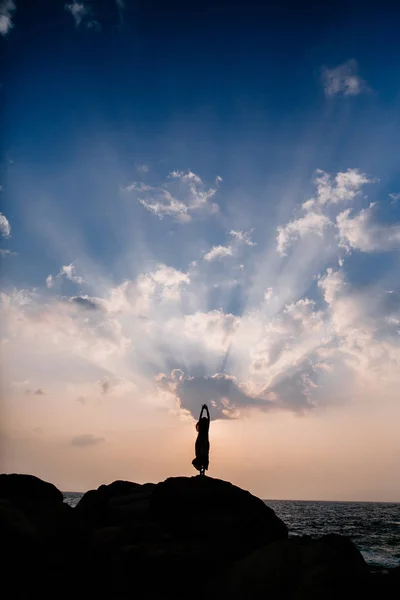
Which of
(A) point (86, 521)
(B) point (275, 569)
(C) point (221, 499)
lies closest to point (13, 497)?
(A) point (86, 521)

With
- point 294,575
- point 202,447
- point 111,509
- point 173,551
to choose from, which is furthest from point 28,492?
point 294,575

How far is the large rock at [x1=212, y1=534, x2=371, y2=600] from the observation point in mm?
8320

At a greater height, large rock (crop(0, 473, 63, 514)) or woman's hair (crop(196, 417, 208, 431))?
woman's hair (crop(196, 417, 208, 431))

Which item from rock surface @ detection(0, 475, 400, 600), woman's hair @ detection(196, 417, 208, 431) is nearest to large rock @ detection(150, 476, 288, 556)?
rock surface @ detection(0, 475, 400, 600)

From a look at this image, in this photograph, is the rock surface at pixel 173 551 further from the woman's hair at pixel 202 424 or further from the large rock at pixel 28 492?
the woman's hair at pixel 202 424

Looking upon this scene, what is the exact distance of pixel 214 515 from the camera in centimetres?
A: 1238

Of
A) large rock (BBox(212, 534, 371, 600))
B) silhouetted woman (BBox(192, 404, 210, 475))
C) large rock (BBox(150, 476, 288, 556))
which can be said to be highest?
silhouetted woman (BBox(192, 404, 210, 475))

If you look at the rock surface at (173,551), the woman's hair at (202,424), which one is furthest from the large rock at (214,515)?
the woman's hair at (202,424)

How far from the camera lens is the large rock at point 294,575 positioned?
8.32m

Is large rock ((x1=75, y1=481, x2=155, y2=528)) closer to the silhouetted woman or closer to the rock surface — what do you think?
the rock surface

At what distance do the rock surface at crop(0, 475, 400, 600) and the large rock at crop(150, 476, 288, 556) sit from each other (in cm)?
3

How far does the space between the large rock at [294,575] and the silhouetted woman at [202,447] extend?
6.37m

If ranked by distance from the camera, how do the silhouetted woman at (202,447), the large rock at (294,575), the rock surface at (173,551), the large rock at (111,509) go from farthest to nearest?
the silhouetted woman at (202,447) → the large rock at (111,509) → the rock surface at (173,551) → the large rock at (294,575)

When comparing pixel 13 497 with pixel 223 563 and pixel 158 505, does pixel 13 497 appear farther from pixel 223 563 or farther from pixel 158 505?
pixel 223 563
